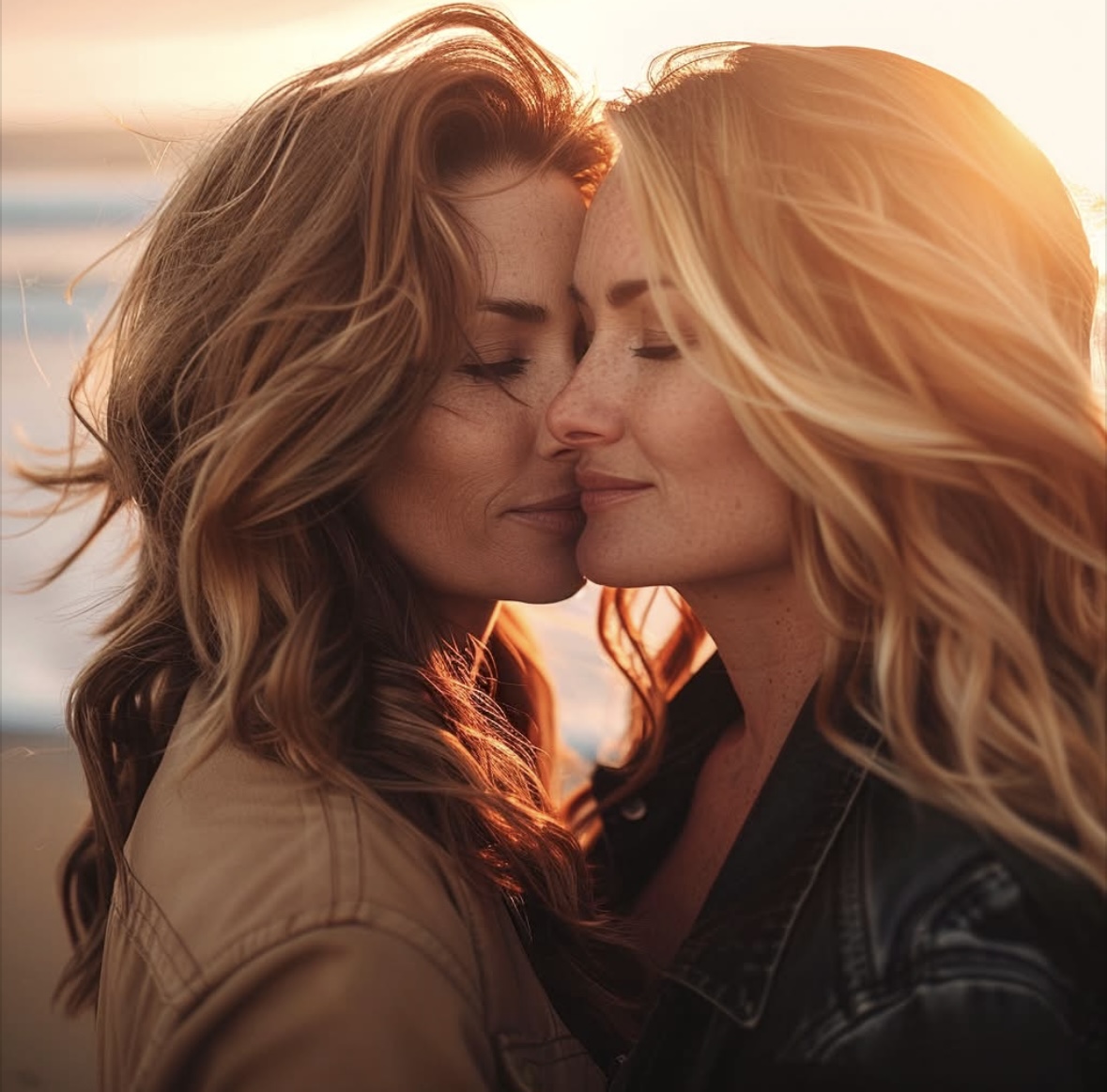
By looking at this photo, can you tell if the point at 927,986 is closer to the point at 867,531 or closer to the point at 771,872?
the point at 771,872

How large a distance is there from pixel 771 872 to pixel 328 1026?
23.7 inches

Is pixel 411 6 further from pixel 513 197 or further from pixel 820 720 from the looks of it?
pixel 820 720

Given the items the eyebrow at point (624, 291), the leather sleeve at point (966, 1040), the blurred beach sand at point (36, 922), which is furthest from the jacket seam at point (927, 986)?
the blurred beach sand at point (36, 922)

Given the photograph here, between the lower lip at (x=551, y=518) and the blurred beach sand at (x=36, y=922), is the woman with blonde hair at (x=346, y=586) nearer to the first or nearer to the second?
the lower lip at (x=551, y=518)

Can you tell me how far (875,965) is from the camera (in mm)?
1347

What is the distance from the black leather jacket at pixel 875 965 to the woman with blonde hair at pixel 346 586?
0.28 m

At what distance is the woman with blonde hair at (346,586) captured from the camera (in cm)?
146

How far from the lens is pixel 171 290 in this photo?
6.69 ft

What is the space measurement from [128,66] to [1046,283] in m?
2.60

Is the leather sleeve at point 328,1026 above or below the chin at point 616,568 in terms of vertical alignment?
below

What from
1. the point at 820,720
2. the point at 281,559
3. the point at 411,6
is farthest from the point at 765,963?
the point at 411,6

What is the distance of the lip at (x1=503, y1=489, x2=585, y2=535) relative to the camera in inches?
83.2

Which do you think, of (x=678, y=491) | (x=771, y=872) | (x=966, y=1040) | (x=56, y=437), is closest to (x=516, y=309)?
(x=678, y=491)

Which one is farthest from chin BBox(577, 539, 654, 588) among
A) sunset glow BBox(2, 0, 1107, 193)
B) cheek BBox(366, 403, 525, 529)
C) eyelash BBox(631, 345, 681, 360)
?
sunset glow BBox(2, 0, 1107, 193)
